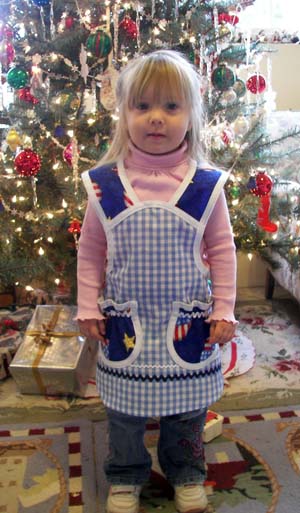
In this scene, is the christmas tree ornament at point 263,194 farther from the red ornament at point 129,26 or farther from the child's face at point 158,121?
the child's face at point 158,121

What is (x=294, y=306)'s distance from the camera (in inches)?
93.4

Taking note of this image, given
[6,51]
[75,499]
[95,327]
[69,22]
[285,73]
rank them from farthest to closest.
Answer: [285,73]
[69,22]
[6,51]
[75,499]
[95,327]

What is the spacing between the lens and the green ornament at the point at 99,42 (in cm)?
161

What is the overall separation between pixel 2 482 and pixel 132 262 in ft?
2.22

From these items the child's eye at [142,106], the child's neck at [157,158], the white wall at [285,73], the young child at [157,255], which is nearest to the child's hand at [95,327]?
the young child at [157,255]

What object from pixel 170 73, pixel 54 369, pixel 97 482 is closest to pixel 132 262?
pixel 170 73

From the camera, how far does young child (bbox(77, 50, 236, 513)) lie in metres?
1.00

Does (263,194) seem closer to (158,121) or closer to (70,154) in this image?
(70,154)

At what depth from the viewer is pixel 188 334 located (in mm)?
1057

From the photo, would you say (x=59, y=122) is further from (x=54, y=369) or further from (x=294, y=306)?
(x=294, y=306)

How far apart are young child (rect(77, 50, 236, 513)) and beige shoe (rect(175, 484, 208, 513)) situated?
0.76ft

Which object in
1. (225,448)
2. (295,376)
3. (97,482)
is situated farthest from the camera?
(295,376)

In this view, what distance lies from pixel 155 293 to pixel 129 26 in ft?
3.52

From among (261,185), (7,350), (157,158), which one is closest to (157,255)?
(157,158)
